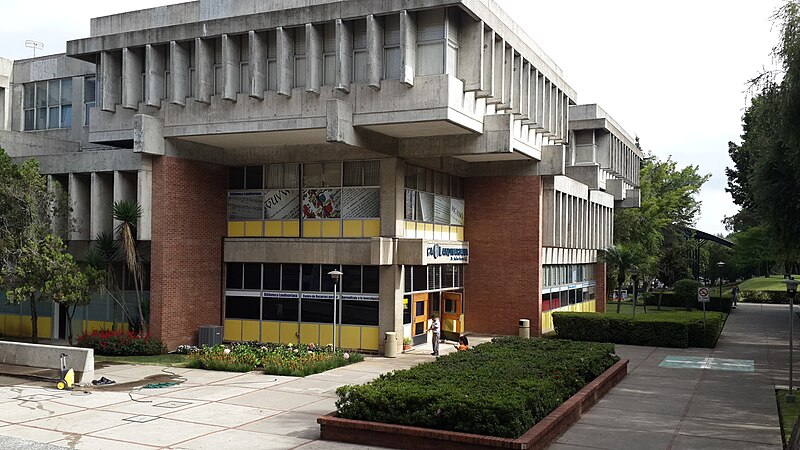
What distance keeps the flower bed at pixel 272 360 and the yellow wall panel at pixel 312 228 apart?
5.32 meters

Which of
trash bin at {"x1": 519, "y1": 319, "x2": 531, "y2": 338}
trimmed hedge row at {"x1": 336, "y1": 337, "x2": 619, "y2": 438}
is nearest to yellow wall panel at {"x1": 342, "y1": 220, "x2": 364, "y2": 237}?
trash bin at {"x1": 519, "y1": 319, "x2": 531, "y2": 338}

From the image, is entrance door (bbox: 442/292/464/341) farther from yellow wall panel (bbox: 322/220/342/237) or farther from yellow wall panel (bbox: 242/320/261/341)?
yellow wall panel (bbox: 242/320/261/341)

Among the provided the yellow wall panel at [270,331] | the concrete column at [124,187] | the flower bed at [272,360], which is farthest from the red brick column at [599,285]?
the concrete column at [124,187]

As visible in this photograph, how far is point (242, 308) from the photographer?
101 feet

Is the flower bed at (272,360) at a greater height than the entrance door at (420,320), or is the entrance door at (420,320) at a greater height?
the entrance door at (420,320)

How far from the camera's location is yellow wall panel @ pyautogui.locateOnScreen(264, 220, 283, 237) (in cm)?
3034

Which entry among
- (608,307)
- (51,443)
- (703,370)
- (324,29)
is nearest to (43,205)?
(324,29)

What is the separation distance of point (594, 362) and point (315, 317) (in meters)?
12.1

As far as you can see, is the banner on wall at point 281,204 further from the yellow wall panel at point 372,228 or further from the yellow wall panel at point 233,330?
the yellow wall panel at point 233,330

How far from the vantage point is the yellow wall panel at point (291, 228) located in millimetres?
30000

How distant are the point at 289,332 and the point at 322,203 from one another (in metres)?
5.25

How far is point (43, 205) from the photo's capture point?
2864cm

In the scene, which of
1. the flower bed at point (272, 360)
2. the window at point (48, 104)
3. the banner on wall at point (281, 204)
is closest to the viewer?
the flower bed at point (272, 360)

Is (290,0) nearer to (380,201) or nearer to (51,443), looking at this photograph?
(380,201)
